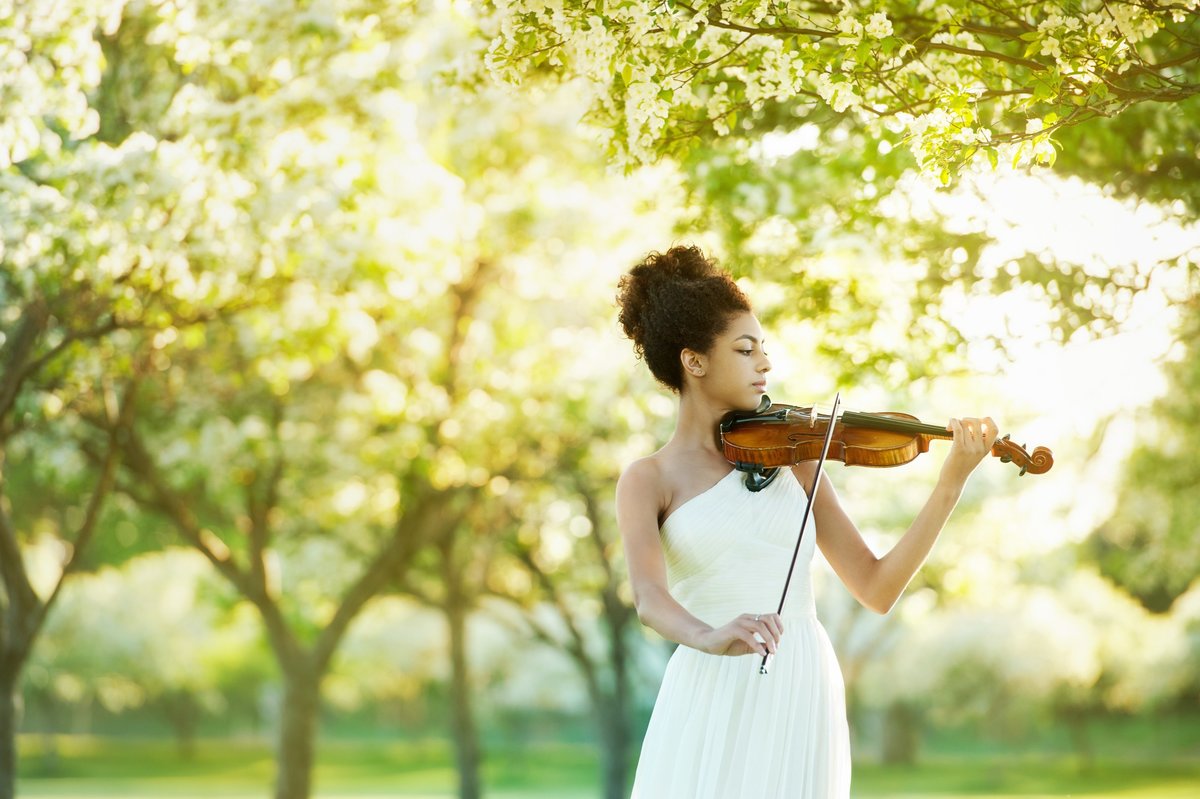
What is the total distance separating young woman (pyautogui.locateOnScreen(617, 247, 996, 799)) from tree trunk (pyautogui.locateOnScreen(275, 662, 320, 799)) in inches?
474

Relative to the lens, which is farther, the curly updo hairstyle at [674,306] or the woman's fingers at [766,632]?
the curly updo hairstyle at [674,306]

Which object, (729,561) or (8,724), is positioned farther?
(8,724)

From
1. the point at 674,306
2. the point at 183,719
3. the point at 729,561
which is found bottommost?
the point at 729,561

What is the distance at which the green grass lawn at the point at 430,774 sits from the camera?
106 ft

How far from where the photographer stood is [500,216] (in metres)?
14.5

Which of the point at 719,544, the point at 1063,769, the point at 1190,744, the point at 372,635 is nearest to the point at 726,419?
the point at 719,544

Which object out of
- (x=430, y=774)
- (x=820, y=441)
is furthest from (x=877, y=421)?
(x=430, y=774)

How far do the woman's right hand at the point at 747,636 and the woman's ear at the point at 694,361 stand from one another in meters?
0.88

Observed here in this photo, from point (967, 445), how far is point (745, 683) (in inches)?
32.8

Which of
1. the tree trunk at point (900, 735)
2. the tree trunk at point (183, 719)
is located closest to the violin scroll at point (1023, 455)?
the tree trunk at point (900, 735)

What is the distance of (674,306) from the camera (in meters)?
3.91

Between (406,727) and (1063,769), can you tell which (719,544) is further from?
(406,727)

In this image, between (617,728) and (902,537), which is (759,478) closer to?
(902,537)

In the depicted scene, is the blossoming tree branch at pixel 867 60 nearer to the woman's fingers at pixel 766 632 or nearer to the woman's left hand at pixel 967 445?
the woman's left hand at pixel 967 445
